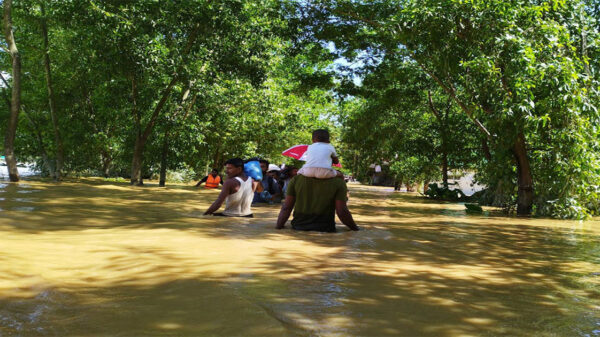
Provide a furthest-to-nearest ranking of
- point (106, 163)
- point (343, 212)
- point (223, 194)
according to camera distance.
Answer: point (106, 163)
point (223, 194)
point (343, 212)

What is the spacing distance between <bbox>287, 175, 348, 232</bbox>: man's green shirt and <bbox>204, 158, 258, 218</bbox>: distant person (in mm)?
1505

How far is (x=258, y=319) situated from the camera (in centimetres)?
347

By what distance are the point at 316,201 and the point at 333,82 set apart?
1386 centimetres

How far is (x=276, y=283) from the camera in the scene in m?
4.59

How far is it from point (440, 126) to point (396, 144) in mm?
3448

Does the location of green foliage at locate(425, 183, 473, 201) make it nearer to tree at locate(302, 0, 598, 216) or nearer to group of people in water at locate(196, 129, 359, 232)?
tree at locate(302, 0, 598, 216)

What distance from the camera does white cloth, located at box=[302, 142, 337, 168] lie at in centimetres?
859

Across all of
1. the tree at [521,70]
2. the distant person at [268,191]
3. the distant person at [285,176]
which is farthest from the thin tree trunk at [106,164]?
the tree at [521,70]

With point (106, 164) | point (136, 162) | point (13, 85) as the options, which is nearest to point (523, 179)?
point (136, 162)

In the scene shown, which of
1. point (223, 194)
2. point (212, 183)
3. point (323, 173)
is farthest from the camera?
point (212, 183)

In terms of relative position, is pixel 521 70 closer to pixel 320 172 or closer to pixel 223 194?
pixel 320 172

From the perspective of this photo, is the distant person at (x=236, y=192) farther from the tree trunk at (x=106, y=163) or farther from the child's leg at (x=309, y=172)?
the tree trunk at (x=106, y=163)

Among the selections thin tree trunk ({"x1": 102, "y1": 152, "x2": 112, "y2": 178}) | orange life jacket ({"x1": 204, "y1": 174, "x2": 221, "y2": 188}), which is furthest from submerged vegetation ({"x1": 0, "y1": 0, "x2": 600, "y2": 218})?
orange life jacket ({"x1": 204, "y1": 174, "x2": 221, "y2": 188})

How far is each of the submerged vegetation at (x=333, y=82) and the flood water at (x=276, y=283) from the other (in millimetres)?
7499
